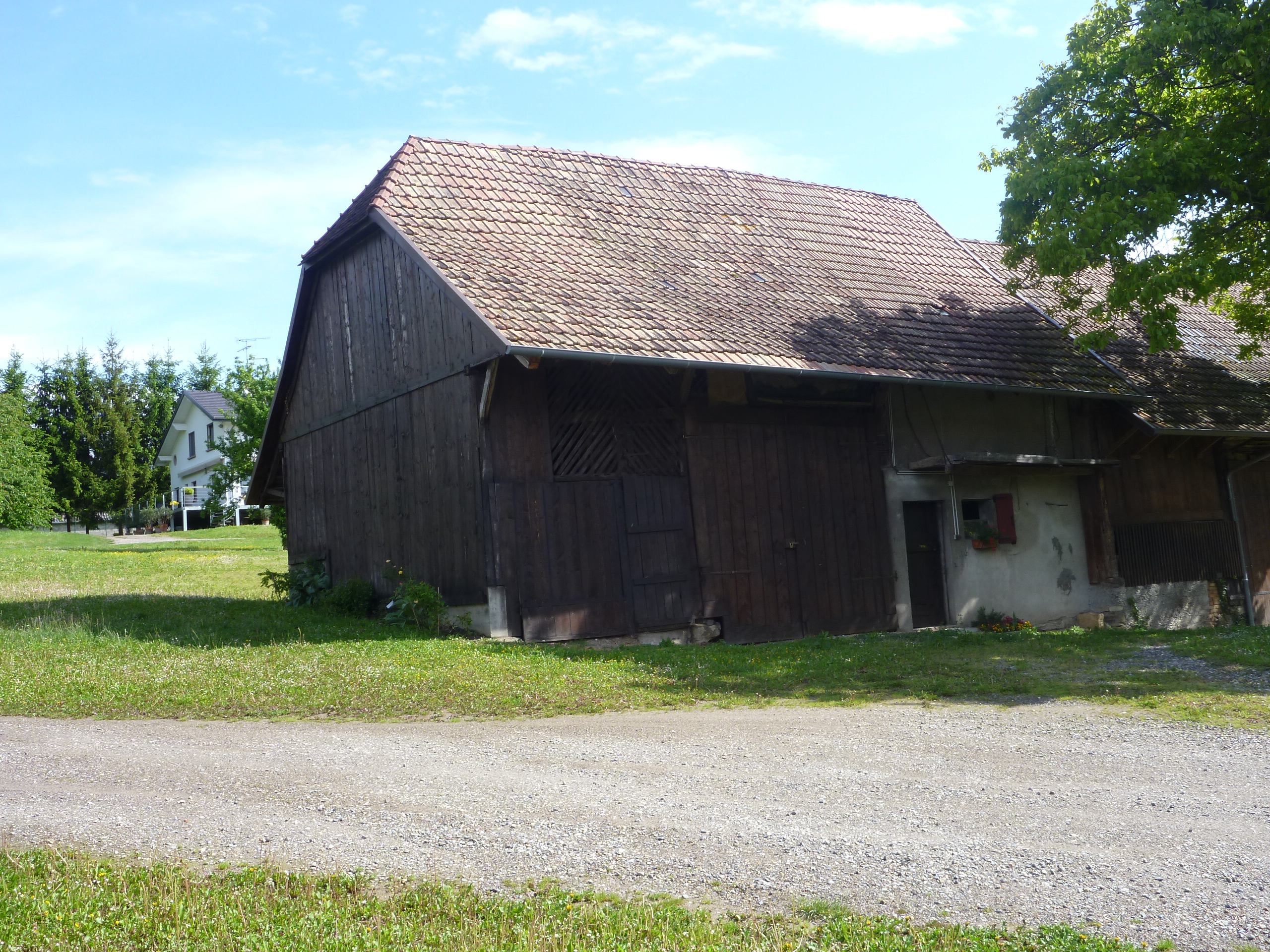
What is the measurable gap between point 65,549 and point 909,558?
28.7m

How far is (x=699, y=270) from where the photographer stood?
1583 centimetres

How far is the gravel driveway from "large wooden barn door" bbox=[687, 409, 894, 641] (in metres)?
6.11

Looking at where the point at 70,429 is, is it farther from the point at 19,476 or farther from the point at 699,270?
the point at 699,270

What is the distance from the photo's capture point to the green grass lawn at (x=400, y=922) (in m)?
3.93

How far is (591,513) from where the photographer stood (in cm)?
1361

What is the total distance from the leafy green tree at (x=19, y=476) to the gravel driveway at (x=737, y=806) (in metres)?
41.3

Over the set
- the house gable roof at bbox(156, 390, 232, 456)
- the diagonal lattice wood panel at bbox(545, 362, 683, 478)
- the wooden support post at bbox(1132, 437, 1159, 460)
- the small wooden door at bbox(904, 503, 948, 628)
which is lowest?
the small wooden door at bbox(904, 503, 948, 628)

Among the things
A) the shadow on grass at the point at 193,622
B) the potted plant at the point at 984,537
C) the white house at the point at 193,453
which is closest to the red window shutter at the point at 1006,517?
the potted plant at the point at 984,537

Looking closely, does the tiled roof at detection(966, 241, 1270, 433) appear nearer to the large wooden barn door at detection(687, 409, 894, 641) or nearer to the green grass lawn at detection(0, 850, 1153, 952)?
the large wooden barn door at detection(687, 409, 894, 641)

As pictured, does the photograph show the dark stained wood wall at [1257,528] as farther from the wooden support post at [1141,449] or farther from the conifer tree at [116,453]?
the conifer tree at [116,453]

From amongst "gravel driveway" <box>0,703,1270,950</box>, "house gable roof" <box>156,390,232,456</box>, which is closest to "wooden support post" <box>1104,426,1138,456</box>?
"gravel driveway" <box>0,703,1270,950</box>

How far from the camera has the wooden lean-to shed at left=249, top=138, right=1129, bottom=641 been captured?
13180 mm

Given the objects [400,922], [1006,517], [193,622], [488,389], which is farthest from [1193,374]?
[400,922]

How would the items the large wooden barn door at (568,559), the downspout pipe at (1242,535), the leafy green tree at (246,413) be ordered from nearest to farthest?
1. the large wooden barn door at (568,559)
2. the downspout pipe at (1242,535)
3. the leafy green tree at (246,413)
